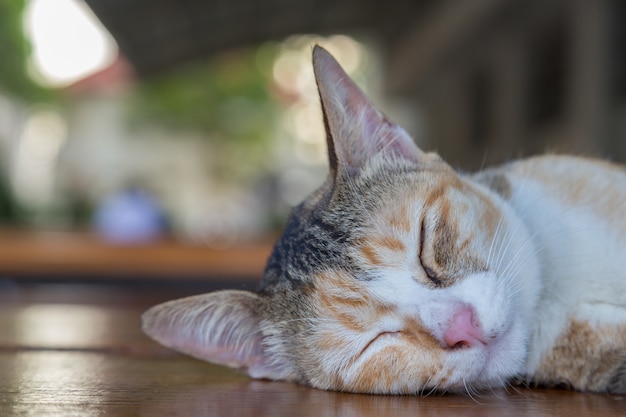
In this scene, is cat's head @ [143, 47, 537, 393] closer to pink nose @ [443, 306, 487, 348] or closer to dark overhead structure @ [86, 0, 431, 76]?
pink nose @ [443, 306, 487, 348]

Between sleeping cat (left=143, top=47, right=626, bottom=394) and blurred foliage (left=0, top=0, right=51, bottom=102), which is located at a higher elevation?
blurred foliage (left=0, top=0, right=51, bottom=102)

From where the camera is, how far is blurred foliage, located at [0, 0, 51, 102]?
32.9 ft

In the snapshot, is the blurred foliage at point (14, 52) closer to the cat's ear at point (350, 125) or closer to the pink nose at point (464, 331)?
the cat's ear at point (350, 125)

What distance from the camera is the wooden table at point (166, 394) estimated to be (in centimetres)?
97

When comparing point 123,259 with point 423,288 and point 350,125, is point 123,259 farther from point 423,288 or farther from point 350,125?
point 423,288

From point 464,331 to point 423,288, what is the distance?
10 centimetres

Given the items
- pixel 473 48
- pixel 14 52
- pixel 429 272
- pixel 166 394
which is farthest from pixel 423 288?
pixel 14 52

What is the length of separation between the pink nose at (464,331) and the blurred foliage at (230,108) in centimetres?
1362

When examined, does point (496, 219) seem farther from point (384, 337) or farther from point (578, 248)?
point (384, 337)

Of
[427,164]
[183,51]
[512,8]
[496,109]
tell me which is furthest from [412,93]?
[427,164]

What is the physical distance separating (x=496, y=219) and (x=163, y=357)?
2.50 feet

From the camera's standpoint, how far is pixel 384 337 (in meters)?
1.25

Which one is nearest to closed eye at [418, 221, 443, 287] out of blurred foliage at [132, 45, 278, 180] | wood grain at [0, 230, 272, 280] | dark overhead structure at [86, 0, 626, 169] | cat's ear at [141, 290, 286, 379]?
cat's ear at [141, 290, 286, 379]

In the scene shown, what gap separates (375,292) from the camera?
4.15 ft
